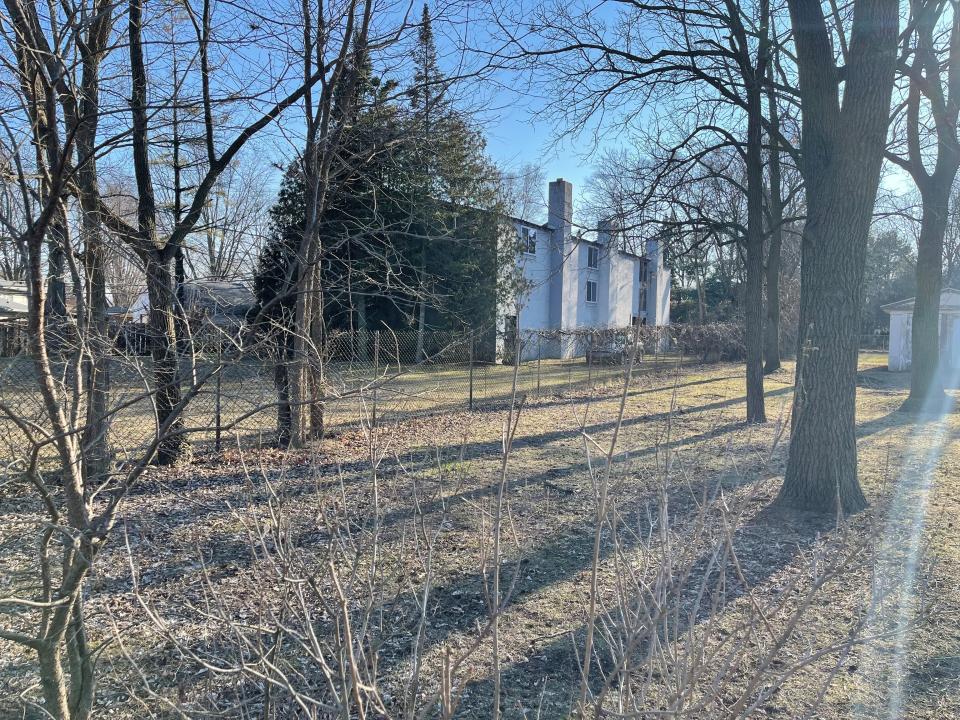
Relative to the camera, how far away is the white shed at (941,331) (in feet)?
73.8

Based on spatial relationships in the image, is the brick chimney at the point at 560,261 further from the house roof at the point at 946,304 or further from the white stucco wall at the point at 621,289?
the house roof at the point at 946,304

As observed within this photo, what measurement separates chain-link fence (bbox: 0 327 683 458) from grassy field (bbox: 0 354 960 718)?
284mm

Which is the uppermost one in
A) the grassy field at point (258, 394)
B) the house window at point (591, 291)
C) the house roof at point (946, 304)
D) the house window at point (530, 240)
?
the house window at point (530, 240)

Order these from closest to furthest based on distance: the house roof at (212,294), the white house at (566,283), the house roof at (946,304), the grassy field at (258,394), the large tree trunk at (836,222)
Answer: the grassy field at (258,394) → the house roof at (212,294) → the large tree trunk at (836,222) → the house roof at (946,304) → the white house at (566,283)

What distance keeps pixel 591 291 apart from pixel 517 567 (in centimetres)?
3316

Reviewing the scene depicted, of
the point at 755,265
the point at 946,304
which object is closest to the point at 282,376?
the point at 755,265

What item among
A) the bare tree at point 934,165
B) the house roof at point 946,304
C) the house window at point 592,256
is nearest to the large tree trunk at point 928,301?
the bare tree at point 934,165

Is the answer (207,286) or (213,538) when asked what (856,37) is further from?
(213,538)

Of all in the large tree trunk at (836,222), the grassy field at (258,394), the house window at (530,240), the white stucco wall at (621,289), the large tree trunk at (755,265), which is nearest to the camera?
the grassy field at (258,394)

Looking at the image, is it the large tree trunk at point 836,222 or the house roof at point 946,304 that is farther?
the house roof at point 946,304

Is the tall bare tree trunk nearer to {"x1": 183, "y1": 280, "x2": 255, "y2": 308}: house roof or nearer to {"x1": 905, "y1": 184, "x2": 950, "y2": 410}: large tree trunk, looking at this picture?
{"x1": 905, "y1": 184, "x2": 950, "y2": 410}: large tree trunk

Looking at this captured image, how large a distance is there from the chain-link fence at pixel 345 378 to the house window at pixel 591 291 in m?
5.64

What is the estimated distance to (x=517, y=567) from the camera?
182 centimetres

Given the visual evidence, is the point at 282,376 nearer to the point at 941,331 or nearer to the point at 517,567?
the point at 517,567
